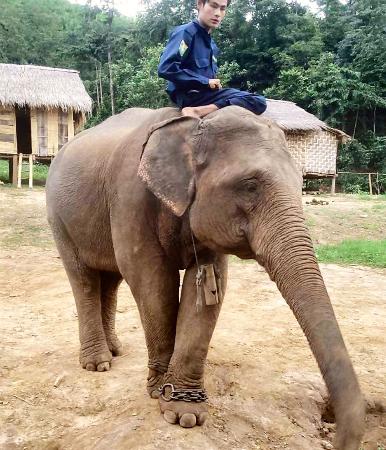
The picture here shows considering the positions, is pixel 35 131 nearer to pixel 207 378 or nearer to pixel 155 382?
pixel 207 378

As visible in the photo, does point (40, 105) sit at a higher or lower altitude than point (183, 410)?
higher

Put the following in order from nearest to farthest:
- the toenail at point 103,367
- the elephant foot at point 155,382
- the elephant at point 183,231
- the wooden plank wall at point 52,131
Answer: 1. the elephant at point 183,231
2. the elephant foot at point 155,382
3. the toenail at point 103,367
4. the wooden plank wall at point 52,131

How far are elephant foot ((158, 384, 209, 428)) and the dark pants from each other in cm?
167

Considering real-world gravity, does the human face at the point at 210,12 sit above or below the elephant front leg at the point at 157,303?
above

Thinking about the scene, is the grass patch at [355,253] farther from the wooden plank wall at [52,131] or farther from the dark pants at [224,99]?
the wooden plank wall at [52,131]

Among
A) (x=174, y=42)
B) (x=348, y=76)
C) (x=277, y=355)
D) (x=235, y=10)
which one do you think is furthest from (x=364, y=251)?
(x=235, y=10)

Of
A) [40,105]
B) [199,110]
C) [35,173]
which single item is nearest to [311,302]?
[199,110]

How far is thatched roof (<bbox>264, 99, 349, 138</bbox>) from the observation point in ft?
61.5

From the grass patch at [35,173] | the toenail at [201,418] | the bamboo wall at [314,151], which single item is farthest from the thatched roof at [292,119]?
the toenail at [201,418]

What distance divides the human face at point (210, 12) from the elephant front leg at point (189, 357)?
141 cm

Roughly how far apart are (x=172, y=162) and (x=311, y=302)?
42.2 inches

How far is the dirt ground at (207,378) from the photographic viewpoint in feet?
9.85

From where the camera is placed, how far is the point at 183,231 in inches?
117

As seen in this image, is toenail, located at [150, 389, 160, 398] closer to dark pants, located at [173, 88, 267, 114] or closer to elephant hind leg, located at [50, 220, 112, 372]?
elephant hind leg, located at [50, 220, 112, 372]
